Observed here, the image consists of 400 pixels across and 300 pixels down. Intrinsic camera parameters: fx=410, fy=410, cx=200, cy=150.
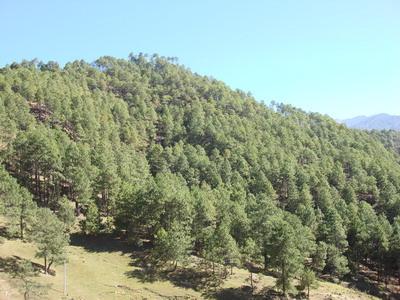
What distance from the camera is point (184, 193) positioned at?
91375mm

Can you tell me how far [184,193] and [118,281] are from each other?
92.7ft

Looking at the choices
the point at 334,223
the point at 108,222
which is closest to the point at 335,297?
the point at 334,223

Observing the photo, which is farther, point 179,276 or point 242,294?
point 179,276

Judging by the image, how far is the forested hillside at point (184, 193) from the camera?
74500 millimetres

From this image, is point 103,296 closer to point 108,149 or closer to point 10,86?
point 108,149

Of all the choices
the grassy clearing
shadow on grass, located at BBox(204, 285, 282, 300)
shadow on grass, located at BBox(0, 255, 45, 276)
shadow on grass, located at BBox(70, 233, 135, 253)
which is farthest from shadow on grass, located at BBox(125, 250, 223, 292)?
shadow on grass, located at BBox(0, 255, 45, 276)

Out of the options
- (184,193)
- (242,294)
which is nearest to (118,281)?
(242,294)

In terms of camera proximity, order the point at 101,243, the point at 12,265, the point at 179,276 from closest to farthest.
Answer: the point at 12,265 → the point at 179,276 → the point at 101,243

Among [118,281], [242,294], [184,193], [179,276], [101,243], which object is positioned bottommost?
[242,294]

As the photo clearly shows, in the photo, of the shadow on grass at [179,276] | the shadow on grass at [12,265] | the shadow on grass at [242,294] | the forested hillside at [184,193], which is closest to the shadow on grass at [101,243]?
the forested hillside at [184,193]

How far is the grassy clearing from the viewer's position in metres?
62.0

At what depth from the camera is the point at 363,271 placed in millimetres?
99438

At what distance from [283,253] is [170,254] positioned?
19992 millimetres

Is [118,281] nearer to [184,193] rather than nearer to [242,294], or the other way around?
[242,294]
